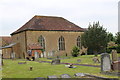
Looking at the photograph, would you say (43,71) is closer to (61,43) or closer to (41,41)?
(41,41)

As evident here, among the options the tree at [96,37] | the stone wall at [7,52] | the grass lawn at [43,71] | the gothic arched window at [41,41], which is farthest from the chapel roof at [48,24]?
the grass lawn at [43,71]

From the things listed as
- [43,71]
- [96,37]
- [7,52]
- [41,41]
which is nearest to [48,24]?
[41,41]

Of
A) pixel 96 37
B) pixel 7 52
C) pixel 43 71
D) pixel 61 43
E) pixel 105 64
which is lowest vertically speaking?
pixel 43 71

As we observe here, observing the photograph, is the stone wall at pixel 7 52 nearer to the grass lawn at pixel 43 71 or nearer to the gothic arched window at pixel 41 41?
the gothic arched window at pixel 41 41

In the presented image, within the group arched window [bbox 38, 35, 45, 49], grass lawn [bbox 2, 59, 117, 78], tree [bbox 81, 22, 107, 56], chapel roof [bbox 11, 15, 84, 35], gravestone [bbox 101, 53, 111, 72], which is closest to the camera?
grass lawn [bbox 2, 59, 117, 78]

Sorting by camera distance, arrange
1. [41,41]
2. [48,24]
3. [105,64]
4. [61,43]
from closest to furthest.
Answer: [105,64] → [41,41] → [48,24] → [61,43]

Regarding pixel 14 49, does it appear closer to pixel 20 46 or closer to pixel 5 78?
pixel 20 46

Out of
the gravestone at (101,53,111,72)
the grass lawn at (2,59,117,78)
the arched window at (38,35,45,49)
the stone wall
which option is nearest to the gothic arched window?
the arched window at (38,35,45,49)

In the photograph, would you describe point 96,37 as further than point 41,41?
No

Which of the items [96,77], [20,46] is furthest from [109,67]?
[20,46]

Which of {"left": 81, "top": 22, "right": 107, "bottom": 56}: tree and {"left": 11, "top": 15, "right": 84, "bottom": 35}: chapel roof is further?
{"left": 11, "top": 15, "right": 84, "bottom": 35}: chapel roof

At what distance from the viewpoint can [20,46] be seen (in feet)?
163

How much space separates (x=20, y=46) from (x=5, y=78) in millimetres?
35674

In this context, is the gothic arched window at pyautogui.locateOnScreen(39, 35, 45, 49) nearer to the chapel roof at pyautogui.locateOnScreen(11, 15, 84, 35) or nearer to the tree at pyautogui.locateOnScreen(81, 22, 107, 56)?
the chapel roof at pyautogui.locateOnScreen(11, 15, 84, 35)
